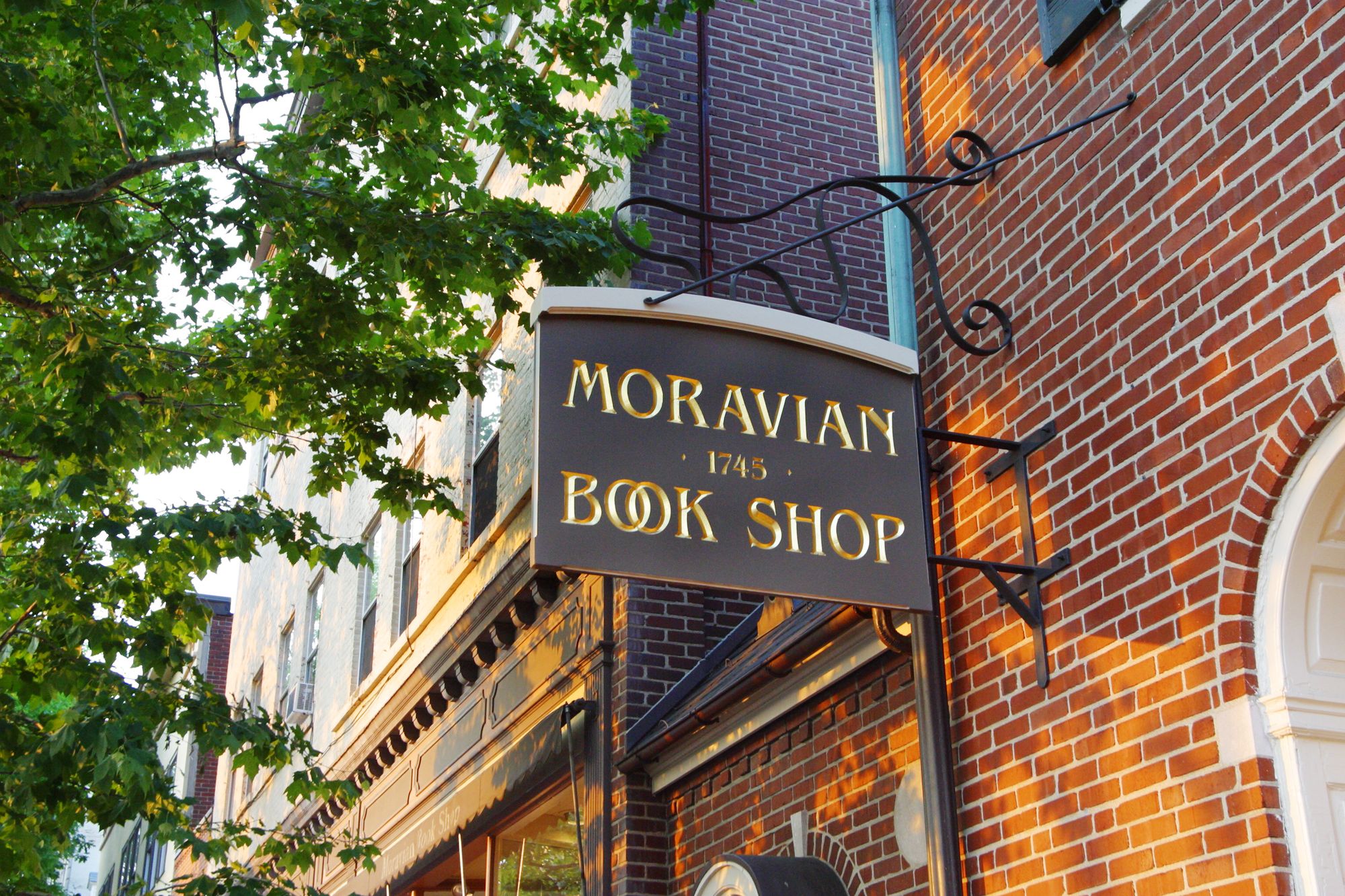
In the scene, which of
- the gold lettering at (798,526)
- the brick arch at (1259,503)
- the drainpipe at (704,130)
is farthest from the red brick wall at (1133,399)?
the drainpipe at (704,130)

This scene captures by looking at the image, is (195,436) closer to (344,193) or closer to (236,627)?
(344,193)

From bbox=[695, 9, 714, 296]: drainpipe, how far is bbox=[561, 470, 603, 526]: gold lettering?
5.21 m

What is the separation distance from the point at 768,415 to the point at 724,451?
26 centimetres

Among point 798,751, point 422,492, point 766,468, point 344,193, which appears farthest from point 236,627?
point 766,468

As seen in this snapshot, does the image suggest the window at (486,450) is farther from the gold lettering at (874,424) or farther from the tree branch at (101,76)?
the gold lettering at (874,424)

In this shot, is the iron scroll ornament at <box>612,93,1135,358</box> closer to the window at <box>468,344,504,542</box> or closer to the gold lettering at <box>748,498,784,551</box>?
the gold lettering at <box>748,498,784,551</box>

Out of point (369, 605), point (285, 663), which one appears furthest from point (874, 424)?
point (285, 663)

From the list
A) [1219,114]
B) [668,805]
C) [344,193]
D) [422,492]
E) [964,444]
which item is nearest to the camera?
[1219,114]

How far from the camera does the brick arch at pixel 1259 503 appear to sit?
14.3 feet

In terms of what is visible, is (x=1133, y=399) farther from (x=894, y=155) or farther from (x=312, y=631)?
(x=312, y=631)

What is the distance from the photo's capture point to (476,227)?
9.79 metres

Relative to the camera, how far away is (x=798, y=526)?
5230mm

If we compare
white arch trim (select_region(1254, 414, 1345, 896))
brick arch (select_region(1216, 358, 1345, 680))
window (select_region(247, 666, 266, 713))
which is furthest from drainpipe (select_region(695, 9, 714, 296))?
window (select_region(247, 666, 266, 713))

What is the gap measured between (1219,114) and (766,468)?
1.98 meters
